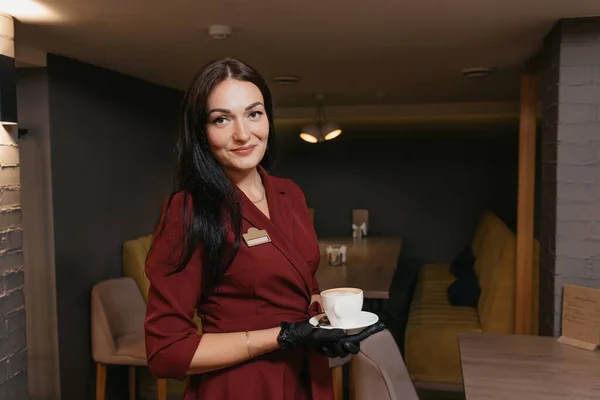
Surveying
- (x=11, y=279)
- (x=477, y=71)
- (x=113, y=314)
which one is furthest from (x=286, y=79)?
(x=11, y=279)

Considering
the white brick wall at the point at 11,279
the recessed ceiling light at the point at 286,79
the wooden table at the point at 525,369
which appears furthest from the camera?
the recessed ceiling light at the point at 286,79

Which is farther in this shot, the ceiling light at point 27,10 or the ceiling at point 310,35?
the ceiling at point 310,35

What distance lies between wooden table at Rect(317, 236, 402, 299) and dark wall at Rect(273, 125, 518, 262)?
109 centimetres

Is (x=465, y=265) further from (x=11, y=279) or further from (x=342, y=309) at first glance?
(x=342, y=309)

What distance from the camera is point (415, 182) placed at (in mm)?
6523

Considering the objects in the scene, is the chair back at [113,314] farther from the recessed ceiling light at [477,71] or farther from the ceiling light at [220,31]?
the recessed ceiling light at [477,71]

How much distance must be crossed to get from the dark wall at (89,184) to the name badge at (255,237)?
2.11m

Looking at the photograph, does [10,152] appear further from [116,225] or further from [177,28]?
[116,225]

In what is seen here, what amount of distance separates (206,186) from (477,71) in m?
2.82

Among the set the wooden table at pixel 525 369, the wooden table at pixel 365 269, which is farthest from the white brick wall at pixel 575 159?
the wooden table at pixel 365 269

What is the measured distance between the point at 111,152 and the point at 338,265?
Result: 5.49 ft

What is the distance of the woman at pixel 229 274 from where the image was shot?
3.94ft

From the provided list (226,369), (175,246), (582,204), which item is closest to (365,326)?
(226,369)

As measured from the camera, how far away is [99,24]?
234 centimetres
